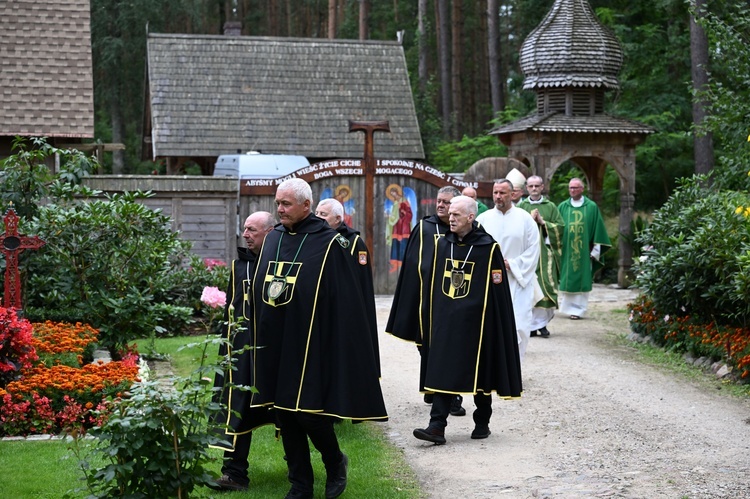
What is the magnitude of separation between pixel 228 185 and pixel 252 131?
21.7 feet

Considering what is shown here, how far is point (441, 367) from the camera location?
8.40 m

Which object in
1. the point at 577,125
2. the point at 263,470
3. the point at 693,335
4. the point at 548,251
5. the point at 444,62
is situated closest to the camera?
the point at 263,470

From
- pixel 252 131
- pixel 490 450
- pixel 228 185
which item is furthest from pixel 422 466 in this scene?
pixel 252 131

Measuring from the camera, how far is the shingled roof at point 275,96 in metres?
24.3

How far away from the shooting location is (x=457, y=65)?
4084cm

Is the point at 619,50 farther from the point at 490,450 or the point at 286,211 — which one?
the point at 286,211

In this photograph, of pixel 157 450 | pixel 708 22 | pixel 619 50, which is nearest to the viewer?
pixel 157 450

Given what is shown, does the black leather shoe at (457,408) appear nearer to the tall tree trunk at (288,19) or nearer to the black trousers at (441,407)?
the black trousers at (441,407)

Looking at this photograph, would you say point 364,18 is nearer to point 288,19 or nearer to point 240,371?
point 288,19

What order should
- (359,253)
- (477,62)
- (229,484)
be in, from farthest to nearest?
(477,62)
(359,253)
(229,484)

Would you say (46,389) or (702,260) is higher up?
(702,260)

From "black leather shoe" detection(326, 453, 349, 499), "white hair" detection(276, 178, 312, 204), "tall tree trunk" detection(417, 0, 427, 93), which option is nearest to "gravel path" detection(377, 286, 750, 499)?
"black leather shoe" detection(326, 453, 349, 499)

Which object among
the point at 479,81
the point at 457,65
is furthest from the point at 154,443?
the point at 479,81

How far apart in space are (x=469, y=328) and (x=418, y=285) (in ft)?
2.44
